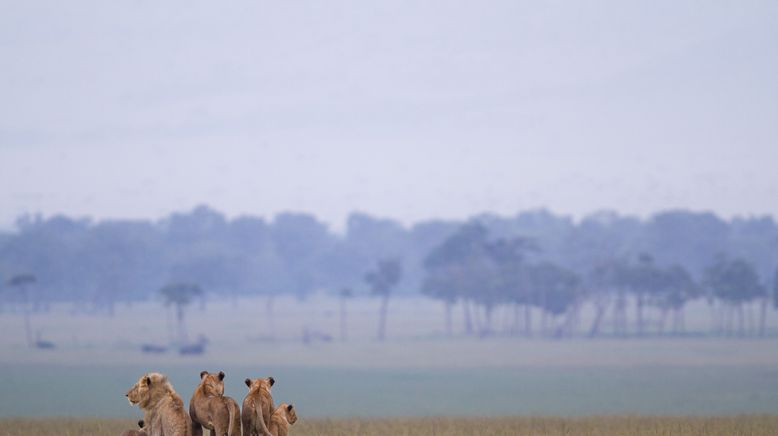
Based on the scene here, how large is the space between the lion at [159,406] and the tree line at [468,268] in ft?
329

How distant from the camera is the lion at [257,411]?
1327 cm

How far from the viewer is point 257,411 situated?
1326 cm

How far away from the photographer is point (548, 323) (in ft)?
425

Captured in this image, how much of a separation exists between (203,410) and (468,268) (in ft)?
360

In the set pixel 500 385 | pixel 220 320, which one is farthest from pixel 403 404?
pixel 220 320

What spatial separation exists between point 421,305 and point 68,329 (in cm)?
5370

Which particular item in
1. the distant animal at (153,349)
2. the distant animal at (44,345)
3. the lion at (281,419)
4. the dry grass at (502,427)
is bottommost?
the distant animal at (153,349)

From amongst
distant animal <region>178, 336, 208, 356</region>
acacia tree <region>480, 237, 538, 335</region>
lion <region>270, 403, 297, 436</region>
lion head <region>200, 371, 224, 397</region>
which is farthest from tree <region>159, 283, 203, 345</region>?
lion head <region>200, 371, 224, 397</region>

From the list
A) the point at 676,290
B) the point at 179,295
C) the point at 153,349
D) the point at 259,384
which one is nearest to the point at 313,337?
the point at 179,295

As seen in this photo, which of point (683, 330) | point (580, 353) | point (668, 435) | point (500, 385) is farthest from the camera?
point (683, 330)

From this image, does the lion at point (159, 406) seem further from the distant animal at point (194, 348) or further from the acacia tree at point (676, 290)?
the acacia tree at point (676, 290)

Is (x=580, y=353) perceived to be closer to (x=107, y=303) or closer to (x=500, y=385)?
(x=500, y=385)

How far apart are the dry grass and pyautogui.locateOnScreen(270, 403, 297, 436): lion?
22.5 feet

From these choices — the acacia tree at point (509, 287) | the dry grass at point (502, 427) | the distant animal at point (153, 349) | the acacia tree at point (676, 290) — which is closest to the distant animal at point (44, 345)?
the distant animal at point (153, 349)
